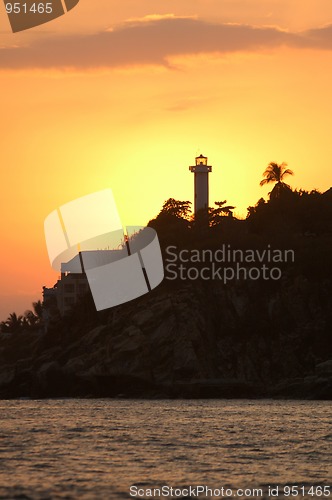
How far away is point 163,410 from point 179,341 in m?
26.3

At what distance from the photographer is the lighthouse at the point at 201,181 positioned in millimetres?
133500

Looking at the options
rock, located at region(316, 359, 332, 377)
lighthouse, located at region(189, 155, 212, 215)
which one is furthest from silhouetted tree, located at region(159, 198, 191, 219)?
rock, located at region(316, 359, 332, 377)

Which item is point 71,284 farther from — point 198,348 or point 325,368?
point 325,368

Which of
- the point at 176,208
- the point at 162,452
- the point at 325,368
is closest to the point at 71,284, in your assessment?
the point at 176,208

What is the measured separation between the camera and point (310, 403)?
95.2m

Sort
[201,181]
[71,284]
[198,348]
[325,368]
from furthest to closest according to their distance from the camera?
[71,284], [201,181], [198,348], [325,368]

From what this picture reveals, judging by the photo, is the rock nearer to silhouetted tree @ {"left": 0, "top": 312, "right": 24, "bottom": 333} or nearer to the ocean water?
the ocean water

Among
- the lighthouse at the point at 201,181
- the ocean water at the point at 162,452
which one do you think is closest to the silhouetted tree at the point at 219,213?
the lighthouse at the point at 201,181

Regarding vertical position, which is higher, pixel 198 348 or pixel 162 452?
pixel 198 348

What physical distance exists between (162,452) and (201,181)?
291 feet

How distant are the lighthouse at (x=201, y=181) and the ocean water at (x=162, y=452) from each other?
55026 millimetres

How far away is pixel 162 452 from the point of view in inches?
1913

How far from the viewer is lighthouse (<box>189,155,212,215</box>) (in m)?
134

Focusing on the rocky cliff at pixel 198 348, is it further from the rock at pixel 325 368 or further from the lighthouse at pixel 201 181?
the lighthouse at pixel 201 181
